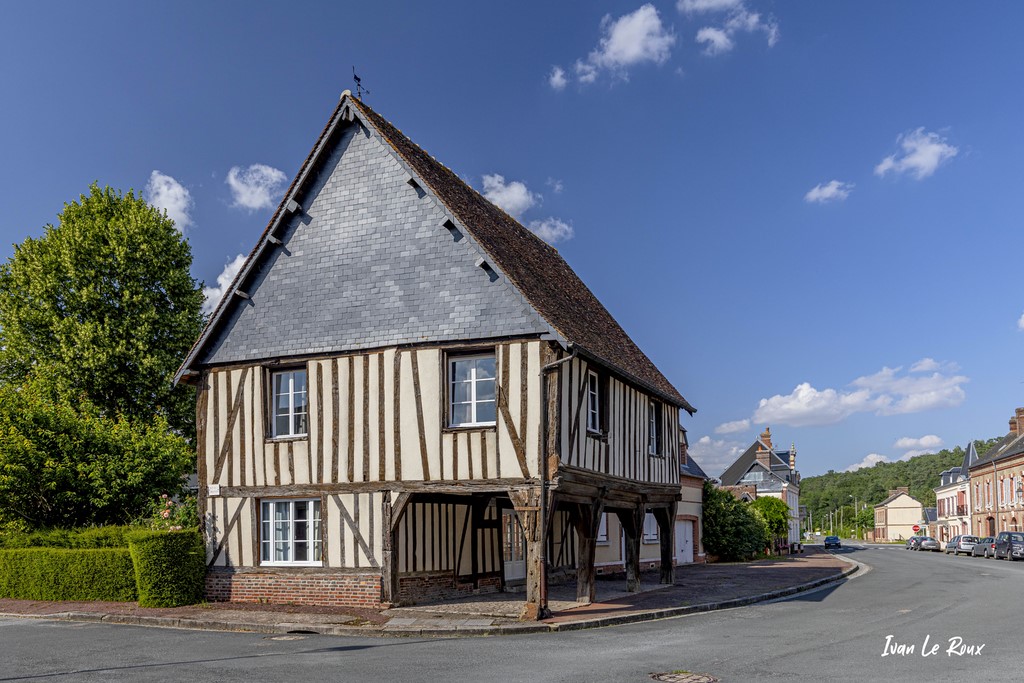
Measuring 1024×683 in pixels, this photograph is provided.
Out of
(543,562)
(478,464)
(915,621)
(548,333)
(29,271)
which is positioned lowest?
(915,621)

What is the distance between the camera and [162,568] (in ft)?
56.4

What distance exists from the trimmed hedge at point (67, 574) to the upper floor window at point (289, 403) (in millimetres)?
4130

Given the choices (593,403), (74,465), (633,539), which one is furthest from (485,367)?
(74,465)

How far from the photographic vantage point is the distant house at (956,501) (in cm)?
7790

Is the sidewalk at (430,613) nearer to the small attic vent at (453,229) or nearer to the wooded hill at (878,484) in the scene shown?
the small attic vent at (453,229)

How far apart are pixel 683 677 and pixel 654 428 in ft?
40.7

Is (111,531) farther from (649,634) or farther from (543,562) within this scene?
(649,634)

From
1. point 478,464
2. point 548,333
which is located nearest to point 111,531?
point 478,464

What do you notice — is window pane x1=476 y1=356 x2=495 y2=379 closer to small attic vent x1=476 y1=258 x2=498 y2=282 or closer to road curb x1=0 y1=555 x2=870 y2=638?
small attic vent x1=476 y1=258 x2=498 y2=282

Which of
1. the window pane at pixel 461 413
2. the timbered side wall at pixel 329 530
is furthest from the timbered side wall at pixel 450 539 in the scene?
the window pane at pixel 461 413

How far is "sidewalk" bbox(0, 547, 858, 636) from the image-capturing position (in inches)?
563

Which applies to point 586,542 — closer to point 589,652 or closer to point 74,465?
point 589,652

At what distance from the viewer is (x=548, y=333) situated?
15.5m

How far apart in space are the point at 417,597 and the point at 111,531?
6994 mm
